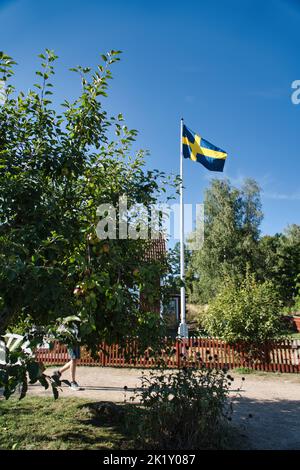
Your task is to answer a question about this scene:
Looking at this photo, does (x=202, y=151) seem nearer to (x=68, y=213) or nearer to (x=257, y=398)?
(x=257, y=398)

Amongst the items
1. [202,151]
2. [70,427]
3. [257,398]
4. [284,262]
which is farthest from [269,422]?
[284,262]

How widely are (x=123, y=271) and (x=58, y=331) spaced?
3.86ft

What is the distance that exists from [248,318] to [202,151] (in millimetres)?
7422

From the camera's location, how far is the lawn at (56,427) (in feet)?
15.0

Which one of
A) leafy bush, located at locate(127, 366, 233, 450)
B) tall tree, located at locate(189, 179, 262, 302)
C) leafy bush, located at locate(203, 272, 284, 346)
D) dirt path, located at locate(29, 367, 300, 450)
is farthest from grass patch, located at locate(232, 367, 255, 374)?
tall tree, located at locate(189, 179, 262, 302)

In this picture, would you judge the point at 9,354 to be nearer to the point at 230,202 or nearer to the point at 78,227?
Answer: the point at 78,227

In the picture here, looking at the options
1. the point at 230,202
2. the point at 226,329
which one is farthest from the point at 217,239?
the point at 226,329

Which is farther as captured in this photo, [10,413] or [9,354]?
[10,413]

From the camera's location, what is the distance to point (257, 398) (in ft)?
24.9

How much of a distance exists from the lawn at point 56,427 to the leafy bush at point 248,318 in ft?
18.5

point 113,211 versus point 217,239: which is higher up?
point 217,239

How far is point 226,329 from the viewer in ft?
36.0

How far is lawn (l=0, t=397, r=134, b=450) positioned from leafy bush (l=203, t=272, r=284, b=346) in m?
5.64

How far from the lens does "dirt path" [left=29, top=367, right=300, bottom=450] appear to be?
5.15m
